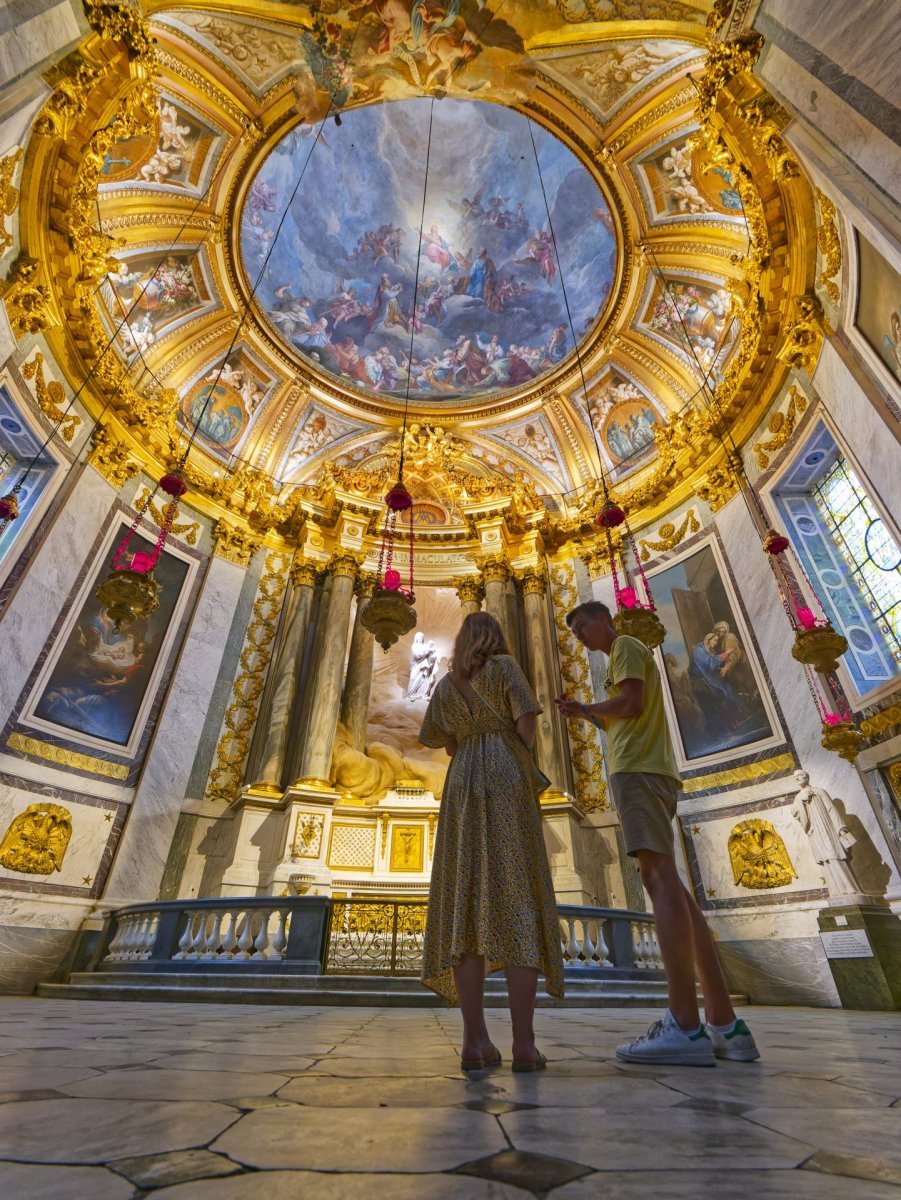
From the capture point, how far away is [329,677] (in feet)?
37.3

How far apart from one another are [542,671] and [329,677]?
4129mm

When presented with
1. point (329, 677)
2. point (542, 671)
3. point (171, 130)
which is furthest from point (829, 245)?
point (171, 130)

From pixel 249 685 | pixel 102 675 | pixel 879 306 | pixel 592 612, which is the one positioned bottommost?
pixel 592 612

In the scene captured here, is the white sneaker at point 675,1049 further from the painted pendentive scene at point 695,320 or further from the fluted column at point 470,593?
the painted pendentive scene at point 695,320

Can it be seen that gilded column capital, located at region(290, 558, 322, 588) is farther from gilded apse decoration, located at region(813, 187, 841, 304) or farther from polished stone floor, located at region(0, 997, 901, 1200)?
polished stone floor, located at region(0, 997, 901, 1200)

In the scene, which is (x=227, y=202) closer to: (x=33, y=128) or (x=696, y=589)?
(x=33, y=128)

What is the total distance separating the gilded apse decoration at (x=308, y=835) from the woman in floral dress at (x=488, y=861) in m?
7.75

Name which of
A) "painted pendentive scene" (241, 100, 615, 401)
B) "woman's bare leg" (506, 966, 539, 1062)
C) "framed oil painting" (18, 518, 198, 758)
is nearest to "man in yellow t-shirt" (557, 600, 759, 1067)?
"woman's bare leg" (506, 966, 539, 1062)

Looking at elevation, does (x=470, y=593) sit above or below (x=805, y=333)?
below

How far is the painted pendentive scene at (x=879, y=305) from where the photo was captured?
6.50 metres

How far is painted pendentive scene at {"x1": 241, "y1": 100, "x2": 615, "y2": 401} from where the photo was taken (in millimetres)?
13719

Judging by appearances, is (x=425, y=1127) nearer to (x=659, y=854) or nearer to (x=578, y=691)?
(x=659, y=854)

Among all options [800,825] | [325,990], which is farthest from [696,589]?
[325,990]

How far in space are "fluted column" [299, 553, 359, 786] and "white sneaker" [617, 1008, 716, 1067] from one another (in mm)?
8669
